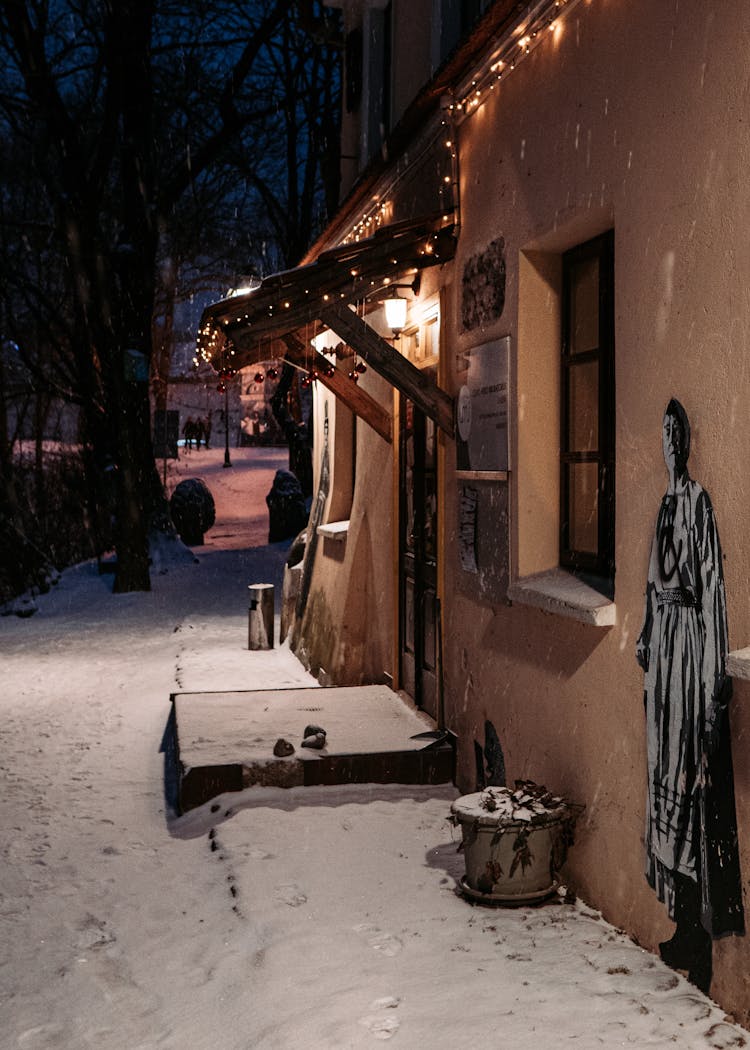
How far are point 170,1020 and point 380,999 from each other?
0.72m

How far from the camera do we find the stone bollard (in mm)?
11766

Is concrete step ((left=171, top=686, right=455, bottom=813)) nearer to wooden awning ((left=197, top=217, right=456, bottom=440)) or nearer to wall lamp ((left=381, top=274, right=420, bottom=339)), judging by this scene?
wooden awning ((left=197, top=217, right=456, bottom=440))

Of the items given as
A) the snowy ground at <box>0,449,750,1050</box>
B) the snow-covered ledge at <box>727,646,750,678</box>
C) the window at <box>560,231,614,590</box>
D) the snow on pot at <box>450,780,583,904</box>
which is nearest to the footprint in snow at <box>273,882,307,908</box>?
the snowy ground at <box>0,449,750,1050</box>

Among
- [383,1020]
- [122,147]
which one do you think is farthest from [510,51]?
[122,147]

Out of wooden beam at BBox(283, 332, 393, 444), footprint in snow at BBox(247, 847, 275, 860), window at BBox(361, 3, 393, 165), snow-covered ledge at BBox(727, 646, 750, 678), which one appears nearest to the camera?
snow-covered ledge at BBox(727, 646, 750, 678)

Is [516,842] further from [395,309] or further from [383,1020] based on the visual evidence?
[395,309]

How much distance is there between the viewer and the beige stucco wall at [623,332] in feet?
12.0

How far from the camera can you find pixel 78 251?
Result: 17.9 meters

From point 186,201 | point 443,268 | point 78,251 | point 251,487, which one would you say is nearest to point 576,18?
point 443,268

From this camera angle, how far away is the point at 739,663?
3.38 meters

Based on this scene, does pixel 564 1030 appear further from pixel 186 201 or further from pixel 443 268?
pixel 186 201

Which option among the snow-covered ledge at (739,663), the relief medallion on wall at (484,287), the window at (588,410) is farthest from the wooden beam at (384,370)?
the snow-covered ledge at (739,663)

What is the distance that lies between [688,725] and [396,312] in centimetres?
495

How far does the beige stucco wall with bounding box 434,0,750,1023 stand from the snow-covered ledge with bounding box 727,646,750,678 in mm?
143
